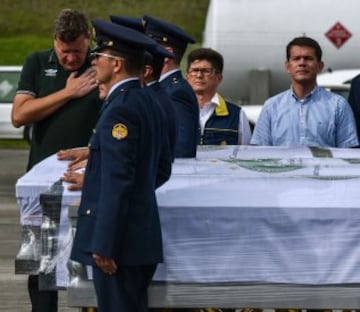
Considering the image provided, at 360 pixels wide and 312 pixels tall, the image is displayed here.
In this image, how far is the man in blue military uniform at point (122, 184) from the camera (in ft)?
15.7

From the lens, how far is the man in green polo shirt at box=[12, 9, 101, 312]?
6305mm

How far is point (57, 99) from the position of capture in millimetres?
6305

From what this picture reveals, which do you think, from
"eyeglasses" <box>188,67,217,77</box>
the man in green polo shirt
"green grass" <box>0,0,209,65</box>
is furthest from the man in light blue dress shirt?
"green grass" <box>0,0,209,65</box>

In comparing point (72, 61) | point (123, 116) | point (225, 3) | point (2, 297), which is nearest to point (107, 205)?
point (123, 116)

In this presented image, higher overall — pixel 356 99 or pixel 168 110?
pixel 168 110

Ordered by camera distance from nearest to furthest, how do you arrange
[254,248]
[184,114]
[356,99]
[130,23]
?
[254,248] < [130,23] < [184,114] < [356,99]

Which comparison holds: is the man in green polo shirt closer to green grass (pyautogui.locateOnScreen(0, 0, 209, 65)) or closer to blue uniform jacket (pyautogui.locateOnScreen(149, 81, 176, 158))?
blue uniform jacket (pyautogui.locateOnScreen(149, 81, 176, 158))

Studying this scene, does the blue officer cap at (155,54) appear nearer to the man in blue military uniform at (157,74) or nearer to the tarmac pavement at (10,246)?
the man in blue military uniform at (157,74)

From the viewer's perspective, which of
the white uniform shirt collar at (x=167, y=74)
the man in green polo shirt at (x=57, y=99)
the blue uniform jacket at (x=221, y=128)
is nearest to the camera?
the white uniform shirt collar at (x=167, y=74)

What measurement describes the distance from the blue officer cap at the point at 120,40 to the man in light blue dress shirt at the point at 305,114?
6.79ft

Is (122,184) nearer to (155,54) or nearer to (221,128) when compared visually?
(155,54)

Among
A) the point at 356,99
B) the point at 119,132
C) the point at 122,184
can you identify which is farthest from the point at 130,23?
the point at 356,99

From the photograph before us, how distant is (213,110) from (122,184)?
8.77 feet

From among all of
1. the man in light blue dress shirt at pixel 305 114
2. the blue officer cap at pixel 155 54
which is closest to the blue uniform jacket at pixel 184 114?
the blue officer cap at pixel 155 54
